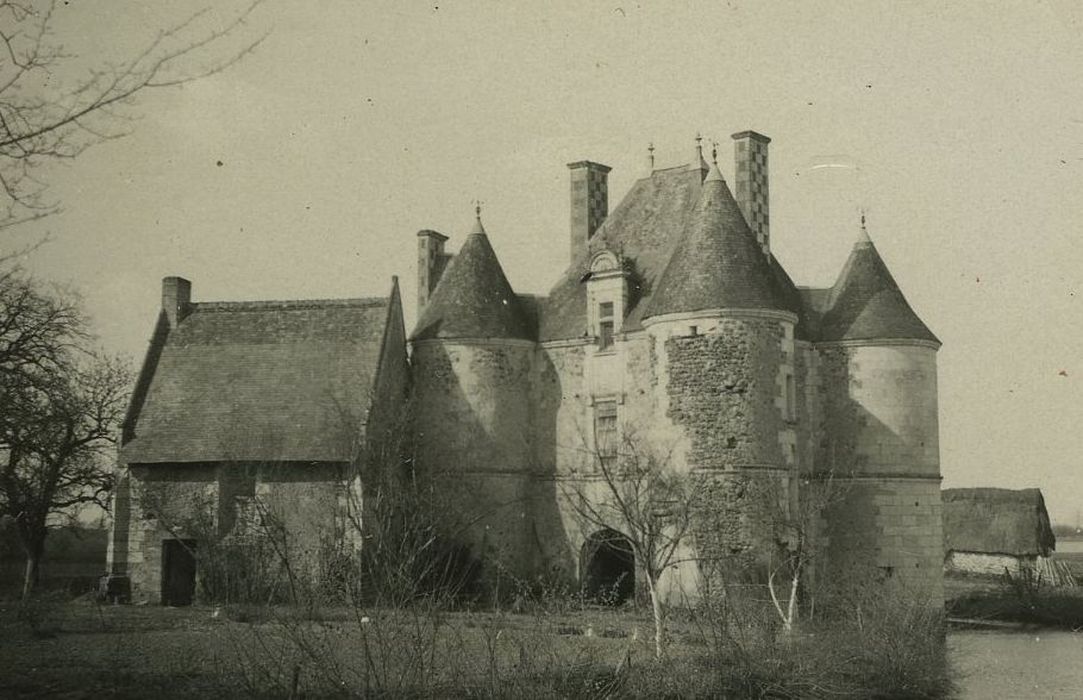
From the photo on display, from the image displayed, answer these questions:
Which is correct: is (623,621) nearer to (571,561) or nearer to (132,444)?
(571,561)

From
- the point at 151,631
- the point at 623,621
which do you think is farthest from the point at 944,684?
the point at 151,631

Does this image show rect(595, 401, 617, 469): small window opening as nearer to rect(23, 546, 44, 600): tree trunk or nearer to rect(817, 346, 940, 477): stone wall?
rect(817, 346, 940, 477): stone wall

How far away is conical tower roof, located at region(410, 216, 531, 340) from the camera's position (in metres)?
30.4

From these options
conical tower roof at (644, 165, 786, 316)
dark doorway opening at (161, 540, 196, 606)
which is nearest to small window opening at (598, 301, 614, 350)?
conical tower roof at (644, 165, 786, 316)

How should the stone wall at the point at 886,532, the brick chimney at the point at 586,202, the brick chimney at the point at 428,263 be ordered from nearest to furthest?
the stone wall at the point at 886,532 → the brick chimney at the point at 586,202 → the brick chimney at the point at 428,263

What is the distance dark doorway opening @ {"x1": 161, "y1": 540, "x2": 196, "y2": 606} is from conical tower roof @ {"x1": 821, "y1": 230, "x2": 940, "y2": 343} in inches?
622

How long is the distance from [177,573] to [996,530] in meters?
31.2

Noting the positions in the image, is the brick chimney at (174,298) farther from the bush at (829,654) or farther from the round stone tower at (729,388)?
the bush at (829,654)

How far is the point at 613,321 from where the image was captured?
29.9 meters

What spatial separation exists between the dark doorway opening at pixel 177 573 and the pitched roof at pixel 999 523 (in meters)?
29.8

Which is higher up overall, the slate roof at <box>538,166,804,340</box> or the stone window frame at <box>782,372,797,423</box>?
the slate roof at <box>538,166,804,340</box>

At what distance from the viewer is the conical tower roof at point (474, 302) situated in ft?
99.9

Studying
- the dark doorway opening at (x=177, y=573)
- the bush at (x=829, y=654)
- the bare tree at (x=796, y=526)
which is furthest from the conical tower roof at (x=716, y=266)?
the dark doorway opening at (x=177, y=573)

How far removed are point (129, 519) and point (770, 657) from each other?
17.7m
